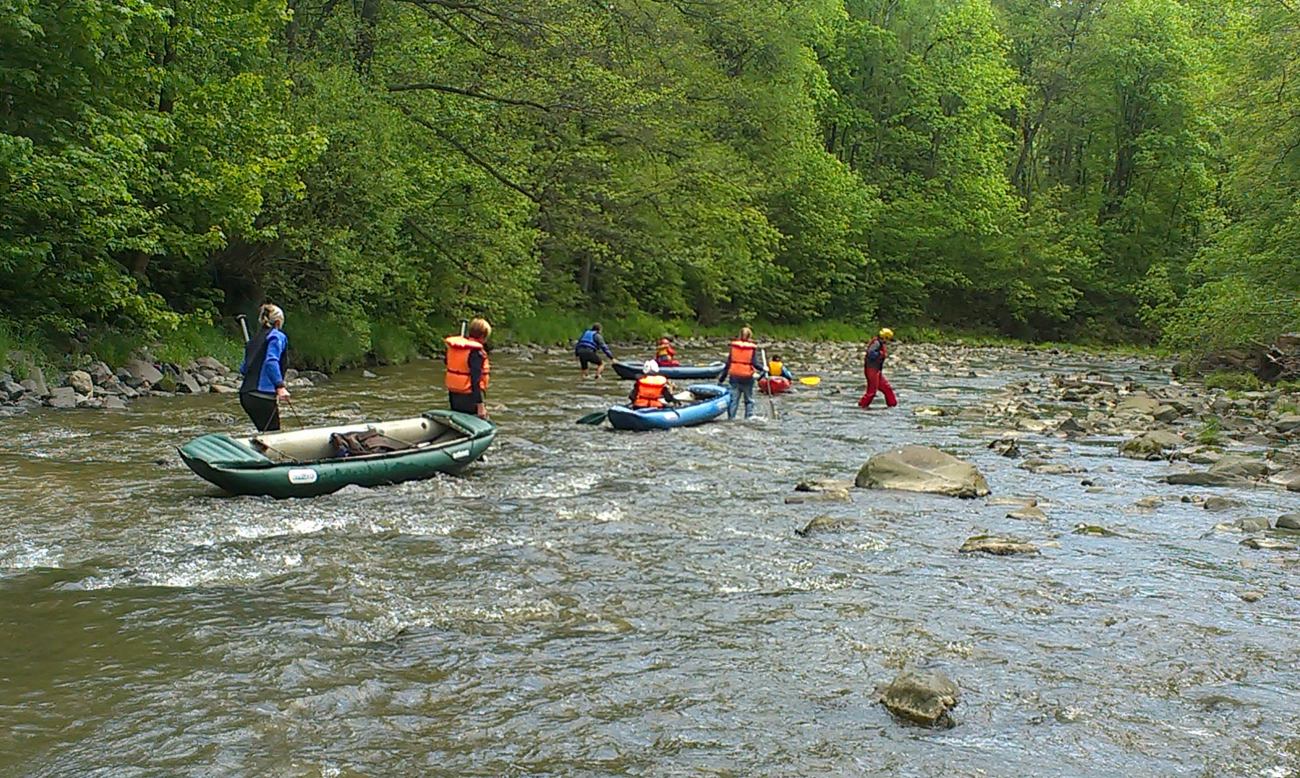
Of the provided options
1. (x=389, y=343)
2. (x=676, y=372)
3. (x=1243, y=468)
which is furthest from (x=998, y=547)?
(x=389, y=343)

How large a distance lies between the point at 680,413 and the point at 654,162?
16480mm

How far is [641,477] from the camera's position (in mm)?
11719

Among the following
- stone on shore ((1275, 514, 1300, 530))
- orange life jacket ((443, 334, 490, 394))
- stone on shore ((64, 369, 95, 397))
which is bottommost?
stone on shore ((1275, 514, 1300, 530))

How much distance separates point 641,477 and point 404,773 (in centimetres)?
721

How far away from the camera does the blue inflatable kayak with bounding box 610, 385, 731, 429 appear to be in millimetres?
15109

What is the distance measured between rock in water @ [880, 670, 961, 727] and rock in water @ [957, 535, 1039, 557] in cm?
313

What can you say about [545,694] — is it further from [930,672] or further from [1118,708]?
[1118,708]

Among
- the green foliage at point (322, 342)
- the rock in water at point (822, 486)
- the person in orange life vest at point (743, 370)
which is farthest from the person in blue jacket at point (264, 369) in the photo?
the green foliage at point (322, 342)

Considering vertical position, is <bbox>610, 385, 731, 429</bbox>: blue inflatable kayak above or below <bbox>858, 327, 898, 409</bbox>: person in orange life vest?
below

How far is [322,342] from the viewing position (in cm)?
2036

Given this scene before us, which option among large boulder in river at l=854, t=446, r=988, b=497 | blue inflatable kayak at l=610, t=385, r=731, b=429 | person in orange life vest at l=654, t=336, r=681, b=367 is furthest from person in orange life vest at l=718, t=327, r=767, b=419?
large boulder in river at l=854, t=446, r=988, b=497

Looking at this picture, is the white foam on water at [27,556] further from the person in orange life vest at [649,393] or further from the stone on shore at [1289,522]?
the stone on shore at [1289,522]

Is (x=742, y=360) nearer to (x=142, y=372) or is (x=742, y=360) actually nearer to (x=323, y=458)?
(x=323, y=458)

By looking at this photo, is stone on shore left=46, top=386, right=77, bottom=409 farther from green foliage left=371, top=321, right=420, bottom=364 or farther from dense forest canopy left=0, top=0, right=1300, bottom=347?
green foliage left=371, top=321, right=420, bottom=364
